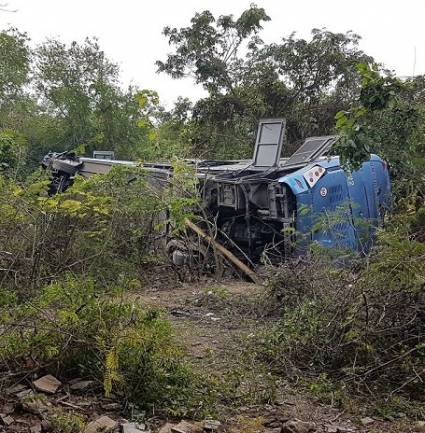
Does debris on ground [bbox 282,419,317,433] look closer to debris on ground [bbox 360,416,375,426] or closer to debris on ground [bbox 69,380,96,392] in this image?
debris on ground [bbox 360,416,375,426]

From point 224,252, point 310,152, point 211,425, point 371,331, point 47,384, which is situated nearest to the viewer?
point 211,425

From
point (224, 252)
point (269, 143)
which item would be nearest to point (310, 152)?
point (269, 143)

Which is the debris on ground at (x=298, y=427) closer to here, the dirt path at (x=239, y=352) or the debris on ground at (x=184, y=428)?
the dirt path at (x=239, y=352)

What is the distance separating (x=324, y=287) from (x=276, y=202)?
9.23ft

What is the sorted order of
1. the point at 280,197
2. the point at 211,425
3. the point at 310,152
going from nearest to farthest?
the point at 211,425
the point at 280,197
the point at 310,152

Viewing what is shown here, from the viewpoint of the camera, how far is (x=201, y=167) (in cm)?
938

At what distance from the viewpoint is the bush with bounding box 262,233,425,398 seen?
377cm

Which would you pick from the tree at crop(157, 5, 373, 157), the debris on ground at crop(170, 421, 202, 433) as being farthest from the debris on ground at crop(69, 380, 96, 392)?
the tree at crop(157, 5, 373, 157)

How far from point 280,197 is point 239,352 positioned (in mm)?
3510

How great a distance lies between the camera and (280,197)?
24.8 feet

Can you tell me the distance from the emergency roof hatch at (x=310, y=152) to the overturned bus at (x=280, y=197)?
2 cm

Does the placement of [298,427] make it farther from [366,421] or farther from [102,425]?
[102,425]

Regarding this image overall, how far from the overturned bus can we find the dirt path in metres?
0.90

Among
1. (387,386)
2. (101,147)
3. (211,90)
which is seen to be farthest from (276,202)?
(101,147)
